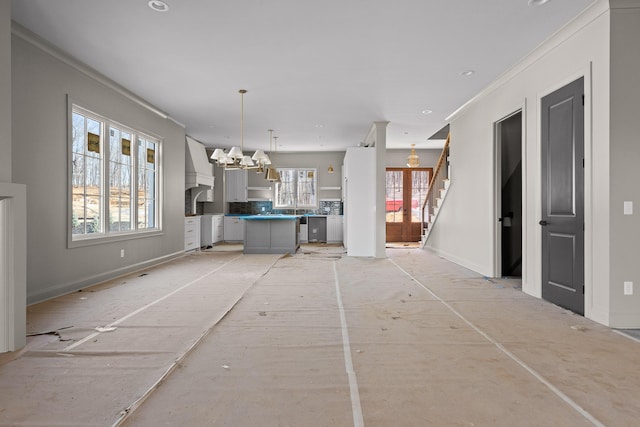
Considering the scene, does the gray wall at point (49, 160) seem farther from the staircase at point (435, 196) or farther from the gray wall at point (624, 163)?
the staircase at point (435, 196)

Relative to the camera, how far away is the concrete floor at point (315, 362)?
Answer: 189cm

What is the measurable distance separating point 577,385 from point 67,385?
10.4 feet

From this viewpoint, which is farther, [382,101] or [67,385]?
[382,101]

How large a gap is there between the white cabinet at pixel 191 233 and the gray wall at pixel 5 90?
5876mm

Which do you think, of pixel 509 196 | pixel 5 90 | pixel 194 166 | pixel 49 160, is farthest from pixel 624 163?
pixel 194 166

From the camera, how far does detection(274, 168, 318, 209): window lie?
11.9 m

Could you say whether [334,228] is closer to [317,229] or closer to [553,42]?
[317,229]

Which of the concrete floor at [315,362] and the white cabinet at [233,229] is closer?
the concrete floor at [315,362]

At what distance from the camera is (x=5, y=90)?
2762mm

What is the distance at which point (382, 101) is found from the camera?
6.38 m

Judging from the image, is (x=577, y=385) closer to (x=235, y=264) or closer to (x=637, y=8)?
(x=637, y=8)

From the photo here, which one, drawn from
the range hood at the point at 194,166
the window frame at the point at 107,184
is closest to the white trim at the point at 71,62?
the window frame at the point at 107,184

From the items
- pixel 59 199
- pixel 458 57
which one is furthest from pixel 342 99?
pixel 59 199

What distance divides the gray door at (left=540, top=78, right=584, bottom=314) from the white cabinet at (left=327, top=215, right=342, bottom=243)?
7239 mm
